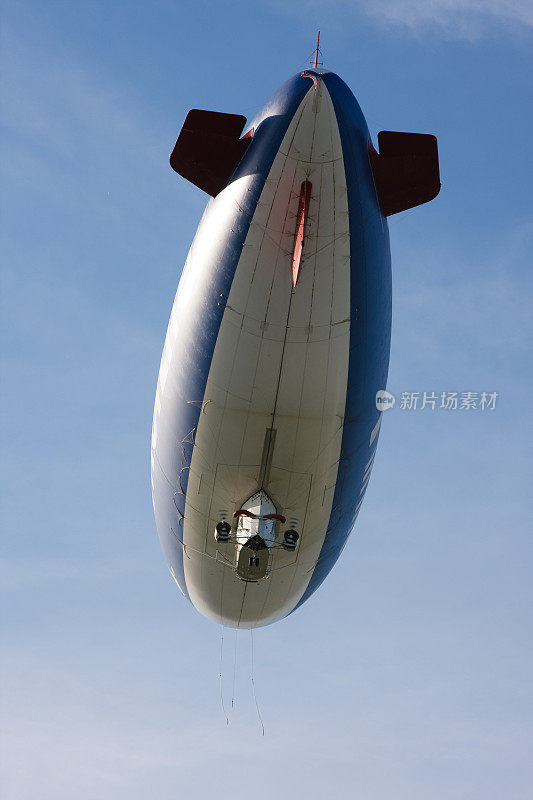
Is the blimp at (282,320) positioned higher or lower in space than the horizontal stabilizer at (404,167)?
lower

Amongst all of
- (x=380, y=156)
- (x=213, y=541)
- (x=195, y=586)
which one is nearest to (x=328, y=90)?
(x=380, y=156)

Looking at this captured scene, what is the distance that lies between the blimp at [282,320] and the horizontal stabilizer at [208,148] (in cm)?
3

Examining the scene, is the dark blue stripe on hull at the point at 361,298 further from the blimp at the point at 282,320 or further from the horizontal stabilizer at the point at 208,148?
the horizontal stabilizer at the point at 208,148

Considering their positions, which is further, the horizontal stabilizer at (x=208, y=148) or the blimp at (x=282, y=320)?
the horizontal stabilizer at (x=208, y=148)

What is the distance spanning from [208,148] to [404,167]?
4683 mm

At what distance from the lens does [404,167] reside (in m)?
26.0

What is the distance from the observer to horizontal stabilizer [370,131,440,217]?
25938mm

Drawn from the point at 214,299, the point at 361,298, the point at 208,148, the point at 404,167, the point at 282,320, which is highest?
the point at 208,148

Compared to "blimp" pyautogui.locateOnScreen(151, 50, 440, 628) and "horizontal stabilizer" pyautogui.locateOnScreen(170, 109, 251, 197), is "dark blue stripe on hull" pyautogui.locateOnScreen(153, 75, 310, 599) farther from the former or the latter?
"horizontal stabilizer" pyautogui.locateOnScreen(170, 109, 251, 197)

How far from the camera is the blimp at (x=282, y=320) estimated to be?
24.6m

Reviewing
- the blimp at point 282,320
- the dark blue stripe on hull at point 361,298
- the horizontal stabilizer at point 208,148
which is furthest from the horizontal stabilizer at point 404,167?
the horizontal stabilizer at point 208,148

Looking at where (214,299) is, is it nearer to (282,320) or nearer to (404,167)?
(282,320)

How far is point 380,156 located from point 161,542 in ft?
46.1

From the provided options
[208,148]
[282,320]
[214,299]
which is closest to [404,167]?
[208,148]
